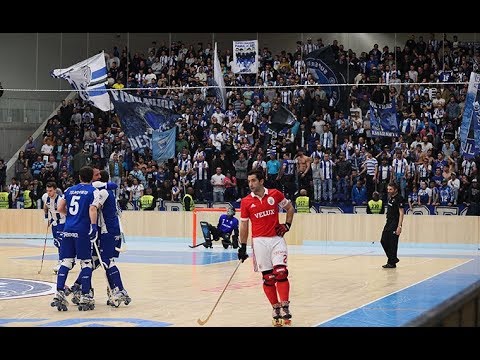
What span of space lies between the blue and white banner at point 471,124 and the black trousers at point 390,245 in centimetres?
833

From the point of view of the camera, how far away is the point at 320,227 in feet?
92.2

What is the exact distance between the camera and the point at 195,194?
31.0 metres

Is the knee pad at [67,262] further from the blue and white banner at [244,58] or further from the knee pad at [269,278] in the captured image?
the blue and white banner at [244,58]

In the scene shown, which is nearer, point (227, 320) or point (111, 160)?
point (227, 320)

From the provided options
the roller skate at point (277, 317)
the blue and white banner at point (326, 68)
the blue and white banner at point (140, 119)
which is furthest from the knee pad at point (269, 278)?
the blue and white banner at point (326, 68)

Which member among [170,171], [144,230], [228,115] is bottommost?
[144,230]

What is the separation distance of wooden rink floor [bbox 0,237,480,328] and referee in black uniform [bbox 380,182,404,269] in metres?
0.33

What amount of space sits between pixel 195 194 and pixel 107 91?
5.45 m

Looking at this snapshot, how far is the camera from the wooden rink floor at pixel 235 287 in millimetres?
12047

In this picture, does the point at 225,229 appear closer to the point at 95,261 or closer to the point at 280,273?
the point at 95,261

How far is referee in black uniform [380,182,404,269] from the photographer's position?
20.1m

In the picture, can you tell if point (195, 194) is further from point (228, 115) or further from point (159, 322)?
point (159, 322)

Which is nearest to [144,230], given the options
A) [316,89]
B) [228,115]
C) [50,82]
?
[228,115]
